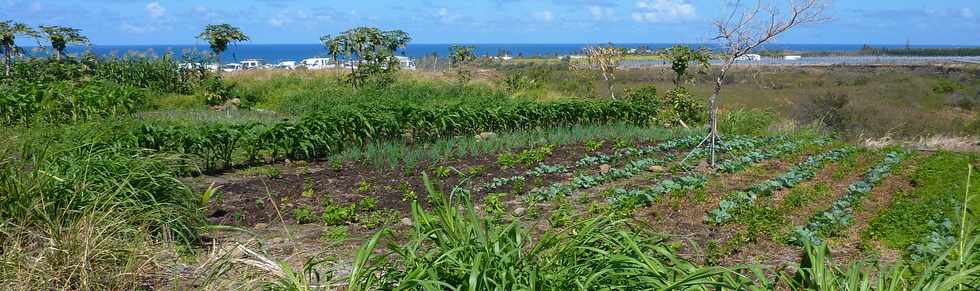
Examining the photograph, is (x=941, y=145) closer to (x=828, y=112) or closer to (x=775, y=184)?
(x=828, y=112)

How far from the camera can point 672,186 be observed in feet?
24.7

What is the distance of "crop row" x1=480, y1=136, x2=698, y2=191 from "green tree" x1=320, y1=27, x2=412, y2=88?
9.97 meters

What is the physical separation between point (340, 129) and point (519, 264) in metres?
6.57

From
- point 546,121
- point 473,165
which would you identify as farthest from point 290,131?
point 546,121

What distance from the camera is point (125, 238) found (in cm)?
454

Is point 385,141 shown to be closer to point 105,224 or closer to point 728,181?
point 728,181

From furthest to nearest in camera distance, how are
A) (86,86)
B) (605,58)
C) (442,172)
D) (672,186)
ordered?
(605,58), (86,86), (442,172), (672,186)

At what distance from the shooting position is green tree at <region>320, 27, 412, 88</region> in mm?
19609

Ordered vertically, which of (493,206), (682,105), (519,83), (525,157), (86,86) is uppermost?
(86,86)

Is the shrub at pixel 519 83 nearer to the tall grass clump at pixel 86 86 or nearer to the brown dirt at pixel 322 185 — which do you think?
the tall grass clump at pixel 86 86

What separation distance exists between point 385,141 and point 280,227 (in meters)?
3.72

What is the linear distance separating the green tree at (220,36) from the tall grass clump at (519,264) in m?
17.1

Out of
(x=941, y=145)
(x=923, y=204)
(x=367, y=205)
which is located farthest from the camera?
(x=941, y=145)

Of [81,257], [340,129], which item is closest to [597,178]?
[340,129]
